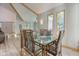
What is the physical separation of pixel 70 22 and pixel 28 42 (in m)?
0.61

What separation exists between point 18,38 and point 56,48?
1.68 feet

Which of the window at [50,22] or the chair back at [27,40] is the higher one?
the window at [50,22]

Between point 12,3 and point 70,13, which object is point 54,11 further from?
point 12,3

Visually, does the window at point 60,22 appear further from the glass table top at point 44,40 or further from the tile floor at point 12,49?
the tile floor at point 12,49

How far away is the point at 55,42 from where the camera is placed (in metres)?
1.44

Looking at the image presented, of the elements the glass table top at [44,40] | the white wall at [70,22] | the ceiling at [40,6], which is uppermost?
the ceiling at [40,6]

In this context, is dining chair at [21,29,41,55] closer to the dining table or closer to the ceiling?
the dining table

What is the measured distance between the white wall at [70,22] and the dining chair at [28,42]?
218 millimetres

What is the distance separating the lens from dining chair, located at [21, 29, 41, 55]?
145 cm

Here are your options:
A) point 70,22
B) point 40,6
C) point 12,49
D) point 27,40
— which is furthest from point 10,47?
point 70,22

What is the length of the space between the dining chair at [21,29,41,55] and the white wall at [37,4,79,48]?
218 mm

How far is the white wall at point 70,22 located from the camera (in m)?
1.42

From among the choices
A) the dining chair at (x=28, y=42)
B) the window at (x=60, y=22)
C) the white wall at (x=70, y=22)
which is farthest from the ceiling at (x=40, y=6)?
the dining chair at (x=28, y=42)

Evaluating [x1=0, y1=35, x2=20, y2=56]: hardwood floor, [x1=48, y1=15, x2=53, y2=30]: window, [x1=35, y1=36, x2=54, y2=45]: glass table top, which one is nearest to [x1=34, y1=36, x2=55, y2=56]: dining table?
[x1=35, y1=36, x2=54, y2=45]: glass table top
